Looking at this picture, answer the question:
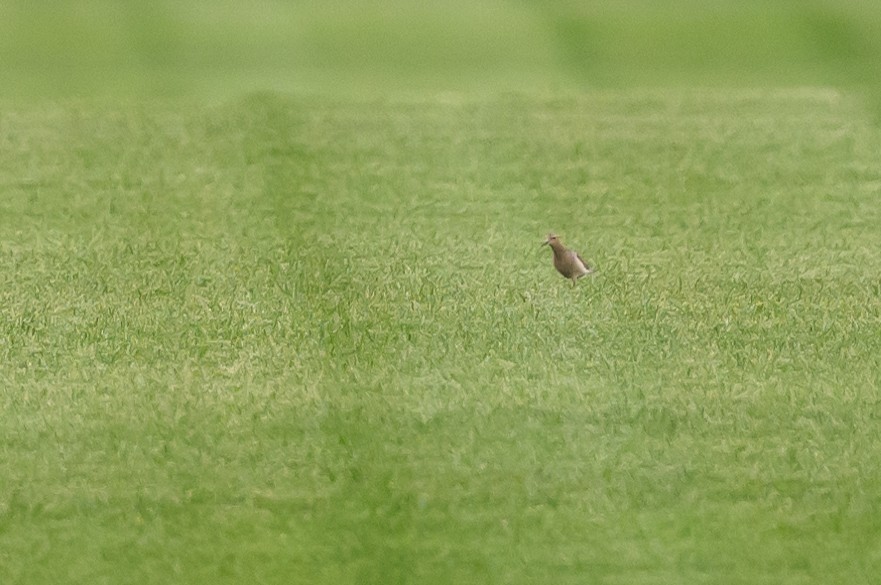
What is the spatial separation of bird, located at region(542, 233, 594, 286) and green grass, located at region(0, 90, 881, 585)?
0.06 ft

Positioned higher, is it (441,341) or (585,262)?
(585,262)

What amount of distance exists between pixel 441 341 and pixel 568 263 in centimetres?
→ 18

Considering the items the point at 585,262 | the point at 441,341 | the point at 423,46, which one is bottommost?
the point at 441,341

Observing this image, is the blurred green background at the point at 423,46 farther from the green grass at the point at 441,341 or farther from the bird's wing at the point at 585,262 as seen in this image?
the bird's wing at the point at 585,262

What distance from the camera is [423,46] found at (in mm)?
1107

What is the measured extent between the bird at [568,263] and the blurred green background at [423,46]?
247 mm

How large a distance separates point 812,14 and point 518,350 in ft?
2.25

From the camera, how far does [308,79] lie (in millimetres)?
1081

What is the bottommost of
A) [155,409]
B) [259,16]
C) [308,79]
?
[155,409]

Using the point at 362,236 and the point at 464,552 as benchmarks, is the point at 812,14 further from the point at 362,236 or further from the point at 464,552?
the point at 464,552

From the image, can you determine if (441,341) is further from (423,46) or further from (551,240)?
(423,46)

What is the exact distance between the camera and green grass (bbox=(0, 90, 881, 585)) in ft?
2.72

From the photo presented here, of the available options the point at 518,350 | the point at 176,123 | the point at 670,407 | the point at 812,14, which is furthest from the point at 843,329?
the point at 176,123

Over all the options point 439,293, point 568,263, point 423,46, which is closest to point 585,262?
point 568,263
